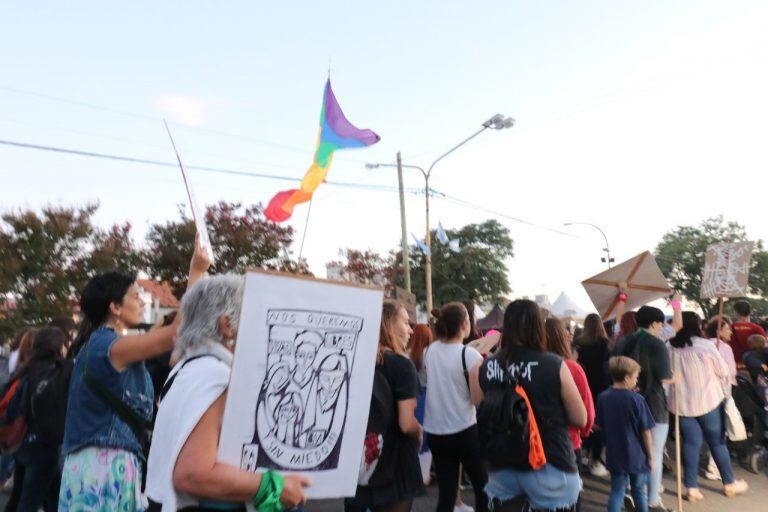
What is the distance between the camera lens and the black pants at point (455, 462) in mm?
4965

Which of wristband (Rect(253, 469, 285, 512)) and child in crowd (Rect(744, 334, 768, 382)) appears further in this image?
child in crowd (Rect(744, 334, 768, 382))

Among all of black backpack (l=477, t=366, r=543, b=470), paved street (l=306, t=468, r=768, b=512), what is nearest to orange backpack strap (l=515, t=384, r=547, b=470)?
black backpack (l=477, t=366, r=543, b=470)

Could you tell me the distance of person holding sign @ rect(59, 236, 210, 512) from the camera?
273cm

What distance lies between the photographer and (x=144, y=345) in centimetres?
262

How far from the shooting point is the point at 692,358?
267 inches

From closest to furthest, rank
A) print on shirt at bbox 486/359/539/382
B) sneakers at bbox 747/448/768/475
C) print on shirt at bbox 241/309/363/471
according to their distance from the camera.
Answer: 1. print on shirt at bbox 241/309/363/471
2. print on shirt at bbox 486/359/539/382
3. sneakers at bbox 747/448/768/475

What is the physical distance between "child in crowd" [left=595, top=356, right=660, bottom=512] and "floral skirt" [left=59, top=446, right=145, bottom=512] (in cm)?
391

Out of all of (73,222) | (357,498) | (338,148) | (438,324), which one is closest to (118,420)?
(357,498)

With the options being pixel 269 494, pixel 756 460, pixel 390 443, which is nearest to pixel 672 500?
pixel 756 460

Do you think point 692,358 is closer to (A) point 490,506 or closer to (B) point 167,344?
(A) point 490,506

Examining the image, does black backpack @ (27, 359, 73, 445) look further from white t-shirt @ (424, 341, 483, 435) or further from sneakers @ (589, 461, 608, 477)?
sneakers @ (589, 461, 608, 477)

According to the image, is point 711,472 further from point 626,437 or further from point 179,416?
point 179,416

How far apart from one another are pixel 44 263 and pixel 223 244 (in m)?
7.60

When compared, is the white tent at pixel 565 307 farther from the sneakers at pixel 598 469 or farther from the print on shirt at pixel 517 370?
the print on shirt at pixel 517 370
